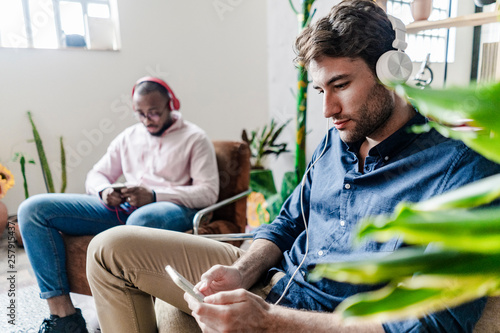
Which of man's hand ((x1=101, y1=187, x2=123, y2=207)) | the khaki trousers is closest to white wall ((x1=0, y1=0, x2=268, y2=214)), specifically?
man's hand ((x1=101, y1=187, x2=123, y2=207))

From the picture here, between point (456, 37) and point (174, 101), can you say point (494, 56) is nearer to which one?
point (456, 37)

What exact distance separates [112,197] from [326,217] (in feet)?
3.57

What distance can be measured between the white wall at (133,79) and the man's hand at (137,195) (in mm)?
1883

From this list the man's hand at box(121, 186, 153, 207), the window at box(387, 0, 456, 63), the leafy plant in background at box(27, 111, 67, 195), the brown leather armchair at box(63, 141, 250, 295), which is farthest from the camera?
the leafy plant in background at box(27, 111, 67, 195)

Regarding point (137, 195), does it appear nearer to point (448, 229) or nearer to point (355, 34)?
point (355, 34)

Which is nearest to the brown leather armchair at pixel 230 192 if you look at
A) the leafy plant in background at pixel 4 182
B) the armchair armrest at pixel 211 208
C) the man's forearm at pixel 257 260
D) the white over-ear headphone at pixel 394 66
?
the armchair armrest at pixel 211 208

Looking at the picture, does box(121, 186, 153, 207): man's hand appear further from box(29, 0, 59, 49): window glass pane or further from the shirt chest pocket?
box(29, 0, 59, 49): window glass pane

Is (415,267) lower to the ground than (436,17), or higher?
lower

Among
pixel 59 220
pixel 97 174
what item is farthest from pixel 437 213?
pixel 97 174

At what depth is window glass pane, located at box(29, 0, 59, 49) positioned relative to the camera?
309cm

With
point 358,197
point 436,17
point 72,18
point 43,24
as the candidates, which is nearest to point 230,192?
point 358,197

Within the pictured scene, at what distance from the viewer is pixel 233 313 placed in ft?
2.52

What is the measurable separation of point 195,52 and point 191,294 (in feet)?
11.4

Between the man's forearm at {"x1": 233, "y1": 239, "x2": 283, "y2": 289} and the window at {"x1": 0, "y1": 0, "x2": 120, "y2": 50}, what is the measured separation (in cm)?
287
